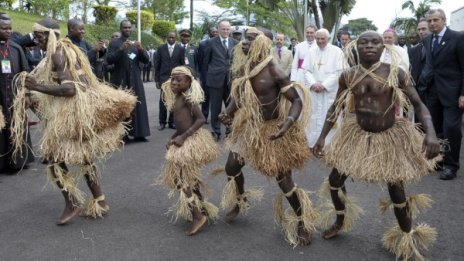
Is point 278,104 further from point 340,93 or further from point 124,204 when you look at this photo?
point 124,204

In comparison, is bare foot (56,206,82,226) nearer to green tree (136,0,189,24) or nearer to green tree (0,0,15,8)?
green tree (0,0,15,8)

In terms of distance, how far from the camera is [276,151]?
11.1 ft

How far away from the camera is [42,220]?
4.01 m

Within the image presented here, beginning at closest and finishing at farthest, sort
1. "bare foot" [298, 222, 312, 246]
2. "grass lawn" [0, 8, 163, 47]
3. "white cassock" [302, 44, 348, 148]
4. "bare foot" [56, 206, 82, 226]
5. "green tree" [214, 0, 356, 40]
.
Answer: "bare foot" [298, 222, 312, 246], "bare foot" [56, 206, 82, 226], "white cassock" [302, 44, 348, 148], "grass lawn" [0, 8, 163, 47], "green tree" [214, 0, 356, 40]

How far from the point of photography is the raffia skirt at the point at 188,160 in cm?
359

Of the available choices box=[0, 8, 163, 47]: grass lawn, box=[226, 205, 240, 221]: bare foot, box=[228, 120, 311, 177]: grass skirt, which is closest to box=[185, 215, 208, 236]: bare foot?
box=[226, 205, 240, 221]: bare foot

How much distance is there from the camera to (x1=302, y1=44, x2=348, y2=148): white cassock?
6340 millimetres

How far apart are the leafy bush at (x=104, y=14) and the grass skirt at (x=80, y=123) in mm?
23126

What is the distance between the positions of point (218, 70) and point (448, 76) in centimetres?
374

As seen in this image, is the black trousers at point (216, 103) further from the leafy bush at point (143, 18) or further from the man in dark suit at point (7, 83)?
the leafy bush at point (143, 18)

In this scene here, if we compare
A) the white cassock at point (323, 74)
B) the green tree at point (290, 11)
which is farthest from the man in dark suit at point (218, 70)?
the green tree at point (290, 11)

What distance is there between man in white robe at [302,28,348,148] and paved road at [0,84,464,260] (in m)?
1.65

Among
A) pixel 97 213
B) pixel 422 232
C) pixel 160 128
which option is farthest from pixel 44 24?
pixel 160 128

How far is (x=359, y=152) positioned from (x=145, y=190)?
2.61 metres
